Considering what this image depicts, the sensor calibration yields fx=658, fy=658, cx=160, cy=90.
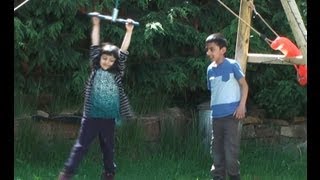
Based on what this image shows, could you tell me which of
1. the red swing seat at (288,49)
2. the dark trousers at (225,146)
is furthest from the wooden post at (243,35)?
the dark trousers at (225,146)

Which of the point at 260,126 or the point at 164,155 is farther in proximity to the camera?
the point at 260,126

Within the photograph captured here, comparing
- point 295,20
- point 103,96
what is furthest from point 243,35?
point 103,96

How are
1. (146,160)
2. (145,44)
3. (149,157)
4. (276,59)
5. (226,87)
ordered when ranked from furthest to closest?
A: 1. (145,44)
2. (149,157)
3. (146,160)
4. (276,59)
5. (226,87)

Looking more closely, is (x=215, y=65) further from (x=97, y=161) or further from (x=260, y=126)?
(x=260, y=126)

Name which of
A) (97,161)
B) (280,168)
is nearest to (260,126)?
(280,168)

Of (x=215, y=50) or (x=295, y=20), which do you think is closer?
(x=215, y=50)

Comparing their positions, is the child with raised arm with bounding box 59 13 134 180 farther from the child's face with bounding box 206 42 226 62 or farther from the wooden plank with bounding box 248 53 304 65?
the wooden plank with bounding box 248 53 304 65

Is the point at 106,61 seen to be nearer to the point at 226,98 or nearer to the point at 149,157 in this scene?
the point at 226,98

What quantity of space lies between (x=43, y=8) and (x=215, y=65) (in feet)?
8.19

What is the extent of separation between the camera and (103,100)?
505cm

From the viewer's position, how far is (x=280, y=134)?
26.9 ft

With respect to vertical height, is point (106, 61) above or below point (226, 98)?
above

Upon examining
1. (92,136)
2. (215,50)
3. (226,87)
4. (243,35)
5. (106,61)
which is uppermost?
(243,35)

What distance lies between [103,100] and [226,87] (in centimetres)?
103
